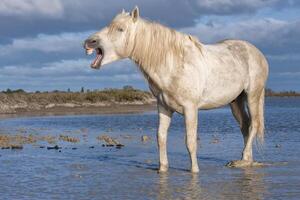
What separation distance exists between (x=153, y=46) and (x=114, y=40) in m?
0.62

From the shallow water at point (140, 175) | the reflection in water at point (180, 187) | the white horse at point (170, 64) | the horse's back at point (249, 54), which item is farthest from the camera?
the horse's back at point (249, 54)

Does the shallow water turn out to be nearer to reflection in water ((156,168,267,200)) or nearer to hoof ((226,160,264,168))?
reflection in water ((156,168,267,200))

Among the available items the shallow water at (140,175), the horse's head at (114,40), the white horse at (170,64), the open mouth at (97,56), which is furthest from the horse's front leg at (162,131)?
the open mouth at (97,56)

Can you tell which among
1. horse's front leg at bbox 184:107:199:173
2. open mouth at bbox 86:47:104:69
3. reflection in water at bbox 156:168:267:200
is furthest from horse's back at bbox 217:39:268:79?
open mouth at bbox 86:47:104:69

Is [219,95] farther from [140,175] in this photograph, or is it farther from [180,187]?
[180,187]

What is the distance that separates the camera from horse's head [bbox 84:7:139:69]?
8797 millimetres

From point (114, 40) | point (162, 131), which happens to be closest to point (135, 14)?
point (114, 40)

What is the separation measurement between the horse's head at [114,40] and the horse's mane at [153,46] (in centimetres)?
12

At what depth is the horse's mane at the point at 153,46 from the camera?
8969mm

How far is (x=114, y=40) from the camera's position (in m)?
8.87

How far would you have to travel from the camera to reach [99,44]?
880cm

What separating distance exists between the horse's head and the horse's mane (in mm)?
119

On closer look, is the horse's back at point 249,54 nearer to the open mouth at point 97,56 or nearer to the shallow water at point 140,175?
the shallow water at point 140,175

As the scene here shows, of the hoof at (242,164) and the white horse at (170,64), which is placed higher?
the white horse at (170,64)
